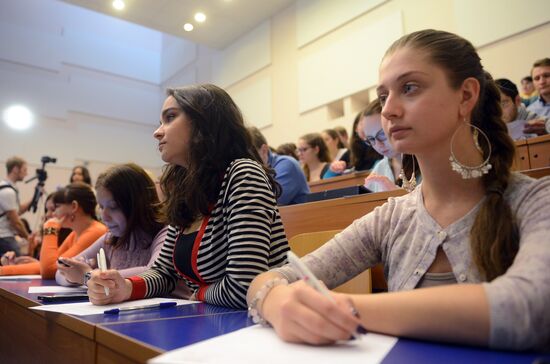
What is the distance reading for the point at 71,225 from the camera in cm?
228

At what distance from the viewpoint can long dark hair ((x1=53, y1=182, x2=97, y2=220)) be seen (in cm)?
226

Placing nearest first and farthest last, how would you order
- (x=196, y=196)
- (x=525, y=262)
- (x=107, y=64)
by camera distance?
(x=525, y=262), (x=196, y=196), (x=107, y=64)

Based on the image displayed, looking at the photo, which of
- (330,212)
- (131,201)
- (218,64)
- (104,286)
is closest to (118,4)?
(218,64)

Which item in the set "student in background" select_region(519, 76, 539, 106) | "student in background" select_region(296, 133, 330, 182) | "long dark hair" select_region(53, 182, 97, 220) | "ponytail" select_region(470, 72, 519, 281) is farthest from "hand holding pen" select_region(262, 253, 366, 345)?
"student in background" select_region(519, 76, 539, 106)

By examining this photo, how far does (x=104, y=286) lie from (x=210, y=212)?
33 cm

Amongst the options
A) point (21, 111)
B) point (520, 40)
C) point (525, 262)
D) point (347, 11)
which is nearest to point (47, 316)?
point (525, 262)

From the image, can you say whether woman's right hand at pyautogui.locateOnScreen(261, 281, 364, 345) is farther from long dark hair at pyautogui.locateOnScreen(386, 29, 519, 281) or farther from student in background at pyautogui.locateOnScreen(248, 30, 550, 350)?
long dark hair at pyautogui.locateOnScreen(386, 29, 519, 281)

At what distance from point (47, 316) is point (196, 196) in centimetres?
46

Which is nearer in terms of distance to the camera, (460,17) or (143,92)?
(460,17)

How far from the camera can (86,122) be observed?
7125mm

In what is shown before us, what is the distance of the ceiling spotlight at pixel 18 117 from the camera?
6344mm

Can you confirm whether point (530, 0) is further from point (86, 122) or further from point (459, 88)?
point (86, 122)

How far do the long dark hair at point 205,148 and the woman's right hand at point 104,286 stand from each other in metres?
0.26

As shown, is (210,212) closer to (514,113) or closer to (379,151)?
(379,151)
